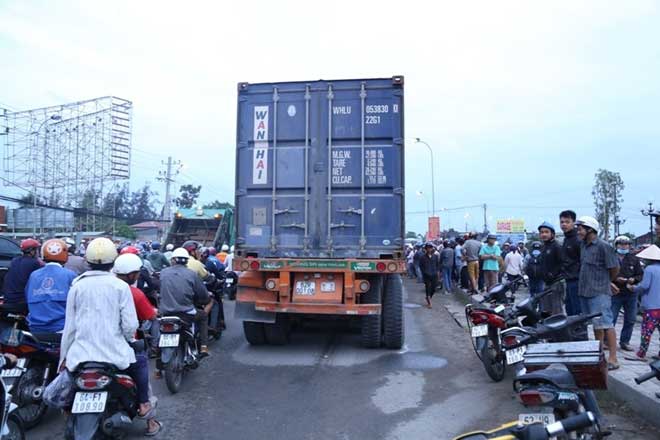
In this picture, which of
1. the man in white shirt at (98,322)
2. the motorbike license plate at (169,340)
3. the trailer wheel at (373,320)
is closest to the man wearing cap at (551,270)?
the trailer wheel at (373,320)

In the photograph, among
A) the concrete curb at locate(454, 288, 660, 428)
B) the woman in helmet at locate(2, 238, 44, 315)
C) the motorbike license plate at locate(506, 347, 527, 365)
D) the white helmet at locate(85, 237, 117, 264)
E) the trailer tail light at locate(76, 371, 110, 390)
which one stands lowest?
the concrete curb at locate(454, 288, 660, 428)

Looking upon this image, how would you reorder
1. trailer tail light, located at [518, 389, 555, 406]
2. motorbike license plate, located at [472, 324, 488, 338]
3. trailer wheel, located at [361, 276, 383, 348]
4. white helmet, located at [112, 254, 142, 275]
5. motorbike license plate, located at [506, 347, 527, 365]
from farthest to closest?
trailer wheel, located at [361, 276, 383, 348] → motorbike license plate, located at [472, 324, 488, 338] → motorbike license plate, located at [506, 347, 527, 365] → white helmet, located at [112, 254, 142, 275] → trailer tail light, located at [518, 389, 555, 406]

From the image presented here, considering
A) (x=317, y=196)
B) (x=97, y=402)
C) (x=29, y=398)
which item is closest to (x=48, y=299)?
(x=29, y=398)

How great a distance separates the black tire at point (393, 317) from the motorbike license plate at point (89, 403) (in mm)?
4722

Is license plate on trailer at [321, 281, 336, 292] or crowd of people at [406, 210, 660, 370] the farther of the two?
license plate on trailer at [321, 281, 336, 292]

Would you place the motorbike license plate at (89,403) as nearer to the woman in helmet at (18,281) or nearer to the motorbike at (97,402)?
the motorbike at (97,402)

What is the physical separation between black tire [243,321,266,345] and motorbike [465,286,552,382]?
10.9 ft

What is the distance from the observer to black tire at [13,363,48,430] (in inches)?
181

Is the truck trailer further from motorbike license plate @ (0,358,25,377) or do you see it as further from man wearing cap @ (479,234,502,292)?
man wearing cap @ (479,234,502,292)

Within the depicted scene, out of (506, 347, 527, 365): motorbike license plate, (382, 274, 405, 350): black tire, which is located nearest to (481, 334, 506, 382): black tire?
(506, 347, 527, 365): motorbike license plate

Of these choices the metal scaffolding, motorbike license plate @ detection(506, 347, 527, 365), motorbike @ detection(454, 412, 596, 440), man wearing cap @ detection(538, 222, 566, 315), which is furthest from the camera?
the metal scaffolding

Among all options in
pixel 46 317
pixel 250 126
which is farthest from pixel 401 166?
pixel 46 317

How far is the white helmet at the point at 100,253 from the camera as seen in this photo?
392 cm

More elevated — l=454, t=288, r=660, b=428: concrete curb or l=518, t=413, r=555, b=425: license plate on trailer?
l=518, t=413, r=555, b=425: license plate on trailer
